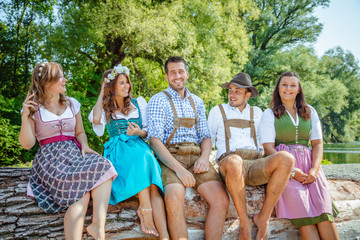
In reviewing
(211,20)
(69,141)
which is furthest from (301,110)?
(211,20)

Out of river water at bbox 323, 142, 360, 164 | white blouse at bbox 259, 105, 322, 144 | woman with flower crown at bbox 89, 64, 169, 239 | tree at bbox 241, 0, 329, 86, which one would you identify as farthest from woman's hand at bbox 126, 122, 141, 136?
tree at bbox 241, 0, 329, 86

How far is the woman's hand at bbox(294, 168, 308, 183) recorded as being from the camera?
2.99 metres

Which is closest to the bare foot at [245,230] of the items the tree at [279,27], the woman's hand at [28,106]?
the woman's hand at [28,106]

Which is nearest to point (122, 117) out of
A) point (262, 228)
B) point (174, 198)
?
point (174, 198)

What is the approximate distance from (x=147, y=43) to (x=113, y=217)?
672 cm

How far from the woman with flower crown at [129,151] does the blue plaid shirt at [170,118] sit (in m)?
0.21

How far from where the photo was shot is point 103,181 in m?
2.49

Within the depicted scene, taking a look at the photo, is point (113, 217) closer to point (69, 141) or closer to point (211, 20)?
point (69, 141)

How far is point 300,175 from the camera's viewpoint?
2994 mm

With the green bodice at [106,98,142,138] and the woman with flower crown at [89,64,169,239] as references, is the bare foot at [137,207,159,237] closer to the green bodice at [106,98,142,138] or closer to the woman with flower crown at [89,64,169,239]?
the woman with flower crown at [89,64,169,239]

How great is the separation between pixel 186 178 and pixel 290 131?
149 centimetres

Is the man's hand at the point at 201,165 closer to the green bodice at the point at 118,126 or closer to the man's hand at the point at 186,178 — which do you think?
the man's hand at the point at 186,178

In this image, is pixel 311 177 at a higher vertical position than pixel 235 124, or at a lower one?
lower

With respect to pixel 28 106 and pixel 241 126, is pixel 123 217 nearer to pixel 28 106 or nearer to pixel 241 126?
pixel 28 106
